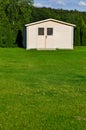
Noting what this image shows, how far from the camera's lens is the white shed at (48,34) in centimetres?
3891

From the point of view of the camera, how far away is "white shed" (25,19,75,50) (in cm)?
3891

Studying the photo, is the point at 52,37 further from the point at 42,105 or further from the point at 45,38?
the point at 42,105

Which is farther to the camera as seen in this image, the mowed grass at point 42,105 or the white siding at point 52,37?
the white siding at point 52,37

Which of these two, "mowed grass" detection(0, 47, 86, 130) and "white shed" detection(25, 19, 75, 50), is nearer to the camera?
"mowed grass" detection(0, 47, 86, 130)

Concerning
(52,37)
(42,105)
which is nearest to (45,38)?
(52,37)

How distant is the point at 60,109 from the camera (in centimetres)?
808

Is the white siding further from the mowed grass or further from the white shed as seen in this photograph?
the mowed grass

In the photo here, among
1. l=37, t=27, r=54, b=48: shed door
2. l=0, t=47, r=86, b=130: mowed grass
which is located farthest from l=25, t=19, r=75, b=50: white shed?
l=0, t=47, r=86, b=130: mowed grass

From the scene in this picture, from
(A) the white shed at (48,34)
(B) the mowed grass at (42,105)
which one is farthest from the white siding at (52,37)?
(B) the mowed grass at (42,105)

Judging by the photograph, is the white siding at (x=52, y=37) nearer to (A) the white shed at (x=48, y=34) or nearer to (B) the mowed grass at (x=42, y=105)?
(A) the white shed at (x=48, y=34)

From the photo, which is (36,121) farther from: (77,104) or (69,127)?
(77,104)

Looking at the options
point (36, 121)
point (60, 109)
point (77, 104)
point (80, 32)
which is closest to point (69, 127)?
point (36, 121)

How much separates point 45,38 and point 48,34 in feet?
1.61

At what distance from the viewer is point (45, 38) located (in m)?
39.0
